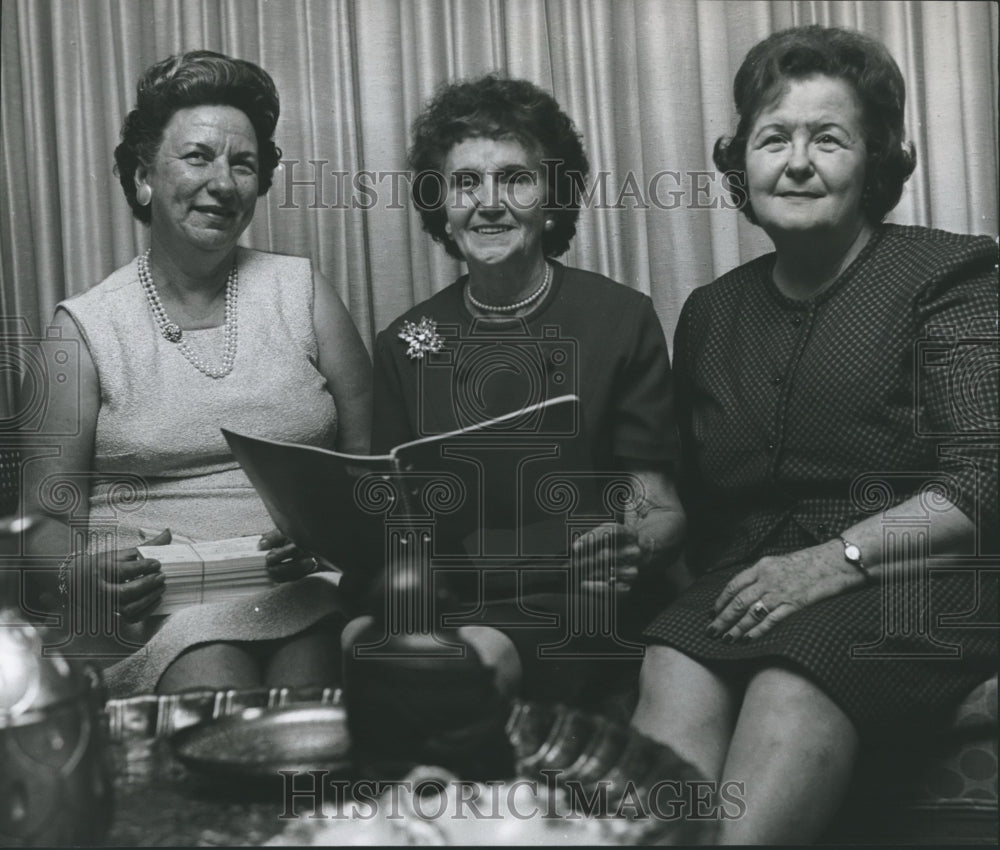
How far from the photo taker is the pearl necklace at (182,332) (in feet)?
5.37

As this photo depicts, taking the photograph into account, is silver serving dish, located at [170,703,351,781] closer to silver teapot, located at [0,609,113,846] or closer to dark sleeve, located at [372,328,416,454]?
silver teapot, located at [0,609,113,846]

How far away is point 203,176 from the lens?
164 centimetres

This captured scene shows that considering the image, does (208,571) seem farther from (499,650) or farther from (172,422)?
(499,650)

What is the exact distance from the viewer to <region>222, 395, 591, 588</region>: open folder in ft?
4.26

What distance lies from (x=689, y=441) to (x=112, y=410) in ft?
2.80

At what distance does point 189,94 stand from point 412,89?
14.7 inches

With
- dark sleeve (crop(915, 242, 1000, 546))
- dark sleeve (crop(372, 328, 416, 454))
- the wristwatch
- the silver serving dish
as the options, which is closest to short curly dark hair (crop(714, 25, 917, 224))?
dark sleeve (crop(915, 242, 1000, 546))

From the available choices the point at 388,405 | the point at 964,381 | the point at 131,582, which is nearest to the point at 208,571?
the point at 131,582

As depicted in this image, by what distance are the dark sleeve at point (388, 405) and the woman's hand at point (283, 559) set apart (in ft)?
0.63

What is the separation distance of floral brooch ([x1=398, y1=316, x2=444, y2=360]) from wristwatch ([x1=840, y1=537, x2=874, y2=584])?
2.10 ft

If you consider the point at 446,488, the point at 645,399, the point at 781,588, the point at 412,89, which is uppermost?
the point at 412,89

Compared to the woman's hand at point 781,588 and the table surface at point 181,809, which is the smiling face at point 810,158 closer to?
the woman's hand at point 781,588

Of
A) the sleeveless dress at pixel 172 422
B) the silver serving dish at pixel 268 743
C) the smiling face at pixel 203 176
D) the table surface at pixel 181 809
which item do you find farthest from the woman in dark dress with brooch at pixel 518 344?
the table surface at pixel 181 809

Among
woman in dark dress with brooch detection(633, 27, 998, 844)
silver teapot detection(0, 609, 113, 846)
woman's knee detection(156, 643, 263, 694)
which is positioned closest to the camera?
silver teapot detection(0, 609, 113, 846)
